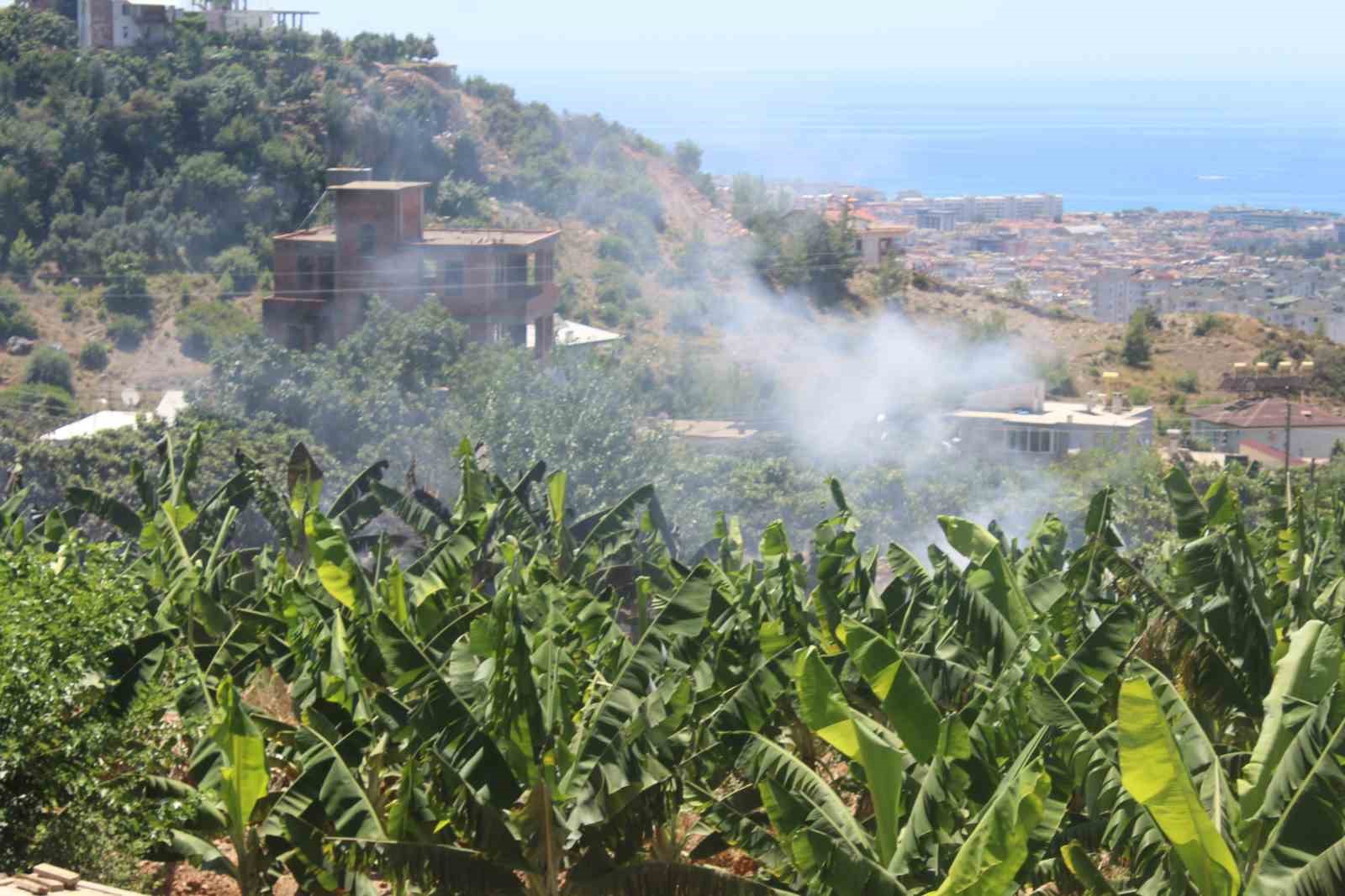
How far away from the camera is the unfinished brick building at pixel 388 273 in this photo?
4394cm

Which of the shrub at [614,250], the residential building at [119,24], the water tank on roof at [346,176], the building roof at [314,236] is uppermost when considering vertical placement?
the residential building at [119,24]

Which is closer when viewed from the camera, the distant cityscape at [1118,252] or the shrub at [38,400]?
the shrub at [38,400]

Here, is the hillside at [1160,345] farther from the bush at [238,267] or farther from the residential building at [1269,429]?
the bush at [238,267]

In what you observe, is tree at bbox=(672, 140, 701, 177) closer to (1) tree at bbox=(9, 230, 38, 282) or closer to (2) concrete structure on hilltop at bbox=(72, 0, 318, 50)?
(2) concrete structure on hilltop at bbox=(72, 0, 318, 50)

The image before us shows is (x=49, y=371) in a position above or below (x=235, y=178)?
below

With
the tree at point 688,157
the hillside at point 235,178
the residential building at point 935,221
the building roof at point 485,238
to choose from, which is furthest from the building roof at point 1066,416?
the residential building at point 935,221

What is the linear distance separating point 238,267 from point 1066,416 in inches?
1152

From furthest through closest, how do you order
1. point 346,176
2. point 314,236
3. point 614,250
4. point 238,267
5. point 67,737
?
point 614,250 → point 346,176 → point 238,267 → point 314,236 → point 67,737

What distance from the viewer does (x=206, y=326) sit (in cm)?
4962

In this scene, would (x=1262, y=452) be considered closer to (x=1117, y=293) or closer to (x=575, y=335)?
(x=575, y=335)

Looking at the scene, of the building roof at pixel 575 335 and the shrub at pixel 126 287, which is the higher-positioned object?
the shrub at pixel 126 287

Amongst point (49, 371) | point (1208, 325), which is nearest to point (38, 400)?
point (49, 371)

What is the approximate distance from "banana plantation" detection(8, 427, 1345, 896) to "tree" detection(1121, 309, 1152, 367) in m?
49.4

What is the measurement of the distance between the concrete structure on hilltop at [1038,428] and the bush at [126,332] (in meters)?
26.0
